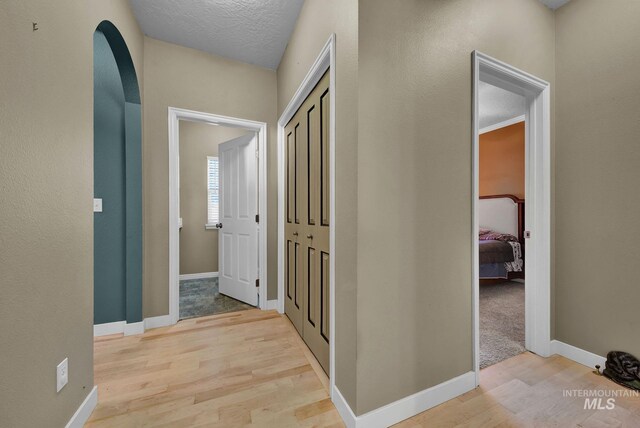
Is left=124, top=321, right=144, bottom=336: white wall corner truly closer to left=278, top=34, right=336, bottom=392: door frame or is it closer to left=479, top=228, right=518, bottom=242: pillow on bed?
left=278, top=34, right=336, bottom=392: door frame

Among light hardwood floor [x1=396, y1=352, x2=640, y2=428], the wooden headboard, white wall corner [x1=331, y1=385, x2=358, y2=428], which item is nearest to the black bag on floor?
light hardwood floor [x1=396, y1=352, x2=640, y2=428]

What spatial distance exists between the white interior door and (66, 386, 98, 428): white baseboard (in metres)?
1.57

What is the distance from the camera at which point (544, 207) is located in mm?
1890

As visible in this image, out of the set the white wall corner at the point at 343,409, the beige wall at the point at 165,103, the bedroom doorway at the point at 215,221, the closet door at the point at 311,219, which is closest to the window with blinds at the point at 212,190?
the bedroom doorway at the point at 215,221

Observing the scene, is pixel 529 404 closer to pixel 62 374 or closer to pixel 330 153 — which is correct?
pixel 330 153

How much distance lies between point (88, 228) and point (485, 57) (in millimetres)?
2547

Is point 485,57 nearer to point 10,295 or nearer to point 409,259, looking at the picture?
point 409,259

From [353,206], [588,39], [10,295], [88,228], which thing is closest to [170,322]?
[88,228]

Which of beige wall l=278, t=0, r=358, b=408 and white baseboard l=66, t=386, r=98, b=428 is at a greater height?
beige wall l=278, t=0, r=358, b=408

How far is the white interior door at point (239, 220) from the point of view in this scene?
Answer: 2.90 metres

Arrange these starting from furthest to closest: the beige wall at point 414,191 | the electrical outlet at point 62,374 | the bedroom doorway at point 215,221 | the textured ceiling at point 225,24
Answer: the bedroom doorway at point 215,221 < the textured ceiling at point 225,24 < the beige wall at point 414,191 < the electrical outlet at point 62,374

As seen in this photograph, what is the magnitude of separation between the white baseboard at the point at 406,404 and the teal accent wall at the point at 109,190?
216 cm

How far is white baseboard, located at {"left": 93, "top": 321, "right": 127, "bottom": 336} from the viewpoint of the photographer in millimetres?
2248

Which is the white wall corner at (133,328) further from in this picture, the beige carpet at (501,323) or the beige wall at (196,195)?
the beige carpet at (501,323)
